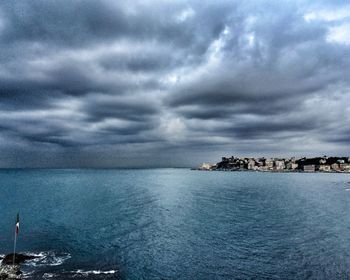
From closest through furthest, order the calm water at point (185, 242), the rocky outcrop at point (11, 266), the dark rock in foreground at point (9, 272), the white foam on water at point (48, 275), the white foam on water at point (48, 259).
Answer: the dark rock in foreground at point (9, 272), the rocky outcrop at point (11, 266), the white foam on water at point (48, 275), the calm water at point (185, 242), the white foam on water at point (48, 259)

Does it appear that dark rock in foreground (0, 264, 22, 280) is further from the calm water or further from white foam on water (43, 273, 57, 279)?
white foam on water (43, 273, 57, 279)

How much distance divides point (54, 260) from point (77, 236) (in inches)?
632

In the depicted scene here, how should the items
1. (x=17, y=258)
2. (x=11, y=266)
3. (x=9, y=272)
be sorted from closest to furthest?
1. (x=9, y=272)
2. (x=11, y=266)
3. (x=17, y=258)

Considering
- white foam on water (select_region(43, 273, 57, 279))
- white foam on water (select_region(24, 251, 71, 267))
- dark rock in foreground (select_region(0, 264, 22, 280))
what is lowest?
white foam on water (select_region(24, 251, 71, 267))

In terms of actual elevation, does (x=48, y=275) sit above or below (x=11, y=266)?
below

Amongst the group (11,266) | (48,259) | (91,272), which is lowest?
(48,259)

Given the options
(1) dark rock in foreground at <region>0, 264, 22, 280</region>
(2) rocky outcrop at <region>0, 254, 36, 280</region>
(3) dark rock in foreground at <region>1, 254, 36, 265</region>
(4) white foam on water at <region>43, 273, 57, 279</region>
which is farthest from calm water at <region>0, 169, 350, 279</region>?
(3) dark rock in foreground at <region>1, 254, 36, 265</region>

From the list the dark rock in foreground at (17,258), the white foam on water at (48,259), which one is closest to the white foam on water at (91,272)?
the white foam on water at (48,259)

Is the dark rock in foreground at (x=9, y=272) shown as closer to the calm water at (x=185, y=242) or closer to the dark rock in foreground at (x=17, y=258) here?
the dark rock in foreground at (x=17, y=258)

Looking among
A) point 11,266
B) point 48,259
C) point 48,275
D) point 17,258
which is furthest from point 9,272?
point 48,259

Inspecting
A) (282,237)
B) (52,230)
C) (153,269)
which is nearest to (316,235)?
(282,237)

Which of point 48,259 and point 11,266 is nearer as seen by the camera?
point 11,266

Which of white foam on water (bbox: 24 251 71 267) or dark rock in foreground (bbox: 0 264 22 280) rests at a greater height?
dark rock in foreground (bbox: 0 264 22 280)

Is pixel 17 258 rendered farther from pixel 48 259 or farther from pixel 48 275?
pixel 48 275
